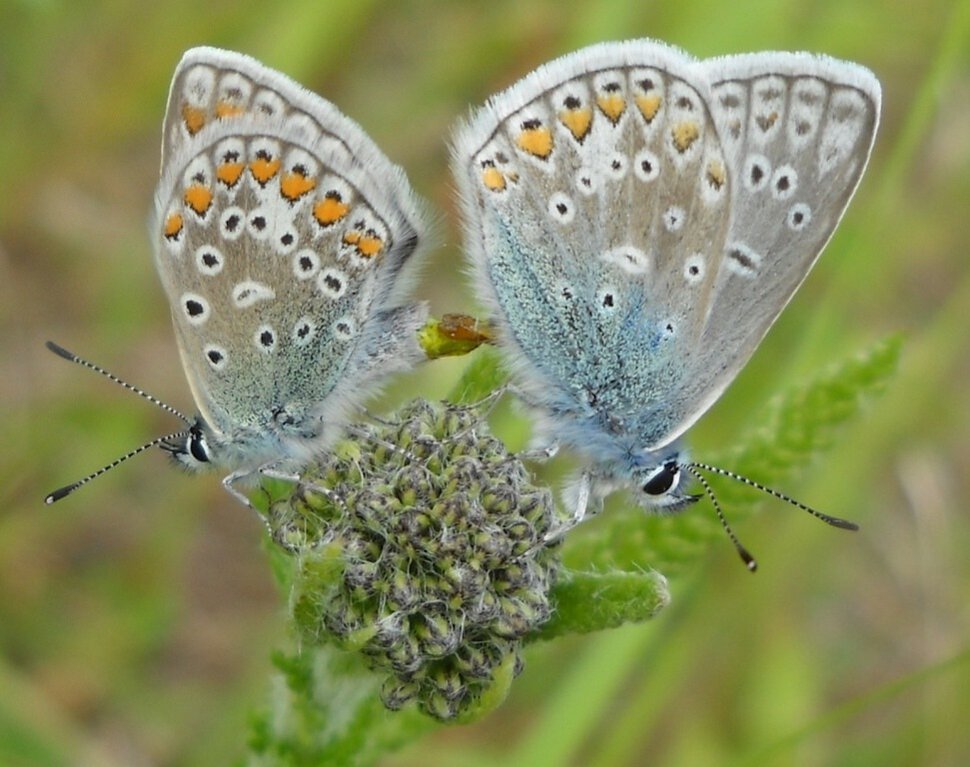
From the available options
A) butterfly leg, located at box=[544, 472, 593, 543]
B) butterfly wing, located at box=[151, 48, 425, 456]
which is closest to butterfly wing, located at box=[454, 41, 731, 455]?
butterfly leg, located at box=[544, 472, 593, 543]

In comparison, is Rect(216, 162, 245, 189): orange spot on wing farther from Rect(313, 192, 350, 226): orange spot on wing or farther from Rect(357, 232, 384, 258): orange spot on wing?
Rect(357, 232, 384, 258): orange spot on wing

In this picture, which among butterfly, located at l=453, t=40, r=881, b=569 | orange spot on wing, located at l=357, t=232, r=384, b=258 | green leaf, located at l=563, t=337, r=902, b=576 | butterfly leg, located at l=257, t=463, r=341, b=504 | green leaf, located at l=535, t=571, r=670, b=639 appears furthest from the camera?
orange spot on wing, located at l=357, t=232, r=384, b=258

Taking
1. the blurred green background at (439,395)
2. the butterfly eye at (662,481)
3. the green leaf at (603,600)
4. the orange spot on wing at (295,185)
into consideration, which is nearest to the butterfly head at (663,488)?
the butterfly eye at (662,481)

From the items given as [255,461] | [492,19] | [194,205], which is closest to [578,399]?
[255,461]

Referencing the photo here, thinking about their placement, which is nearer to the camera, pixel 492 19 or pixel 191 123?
pixel 191 123

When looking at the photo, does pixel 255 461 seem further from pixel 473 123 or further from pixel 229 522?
pixel 229 522

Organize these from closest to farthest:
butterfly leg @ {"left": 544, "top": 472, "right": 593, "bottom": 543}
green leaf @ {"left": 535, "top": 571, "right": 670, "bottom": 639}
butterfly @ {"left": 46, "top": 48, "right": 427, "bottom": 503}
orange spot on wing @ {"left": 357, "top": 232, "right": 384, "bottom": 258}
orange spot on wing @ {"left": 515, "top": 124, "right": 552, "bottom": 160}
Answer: green leaf @ {"left": 535, "top": 571, "right": 670, "bottom": 639} → butterfly leg @ {"left": 544, "top": 472, "right": 593, "bottom": 543} → butterfly @ {"left": 46, "top": 48, "right": 427, "bottom": 503} → orange spot on wing @ {"left": 357, "top": 232, "right": 384, "bottom": 258} → orange spot on wing @ {"left": 515, "top": 124, "right": 552, "bottom": 160}
